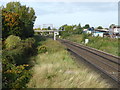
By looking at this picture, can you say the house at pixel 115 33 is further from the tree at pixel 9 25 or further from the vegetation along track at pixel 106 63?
the tree at pixel 9 25

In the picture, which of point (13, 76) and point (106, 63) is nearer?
point (13, 76)

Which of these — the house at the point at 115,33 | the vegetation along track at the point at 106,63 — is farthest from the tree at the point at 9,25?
the house at the point at 115,33

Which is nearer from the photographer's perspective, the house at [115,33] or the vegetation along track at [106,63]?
the vegetation along track at [106,63]

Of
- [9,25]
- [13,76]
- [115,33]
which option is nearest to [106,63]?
[13,76]

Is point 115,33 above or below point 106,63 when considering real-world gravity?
above

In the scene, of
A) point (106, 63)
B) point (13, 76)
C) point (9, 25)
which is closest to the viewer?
point (13, 76)

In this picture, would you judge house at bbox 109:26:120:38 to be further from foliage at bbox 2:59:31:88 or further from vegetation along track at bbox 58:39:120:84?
foliage at bbox 2:59:31:88

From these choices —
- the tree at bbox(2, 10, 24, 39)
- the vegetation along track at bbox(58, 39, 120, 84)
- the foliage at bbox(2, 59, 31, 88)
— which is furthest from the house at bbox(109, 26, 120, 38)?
the foliage at bbox(2, 59, 31, 88)

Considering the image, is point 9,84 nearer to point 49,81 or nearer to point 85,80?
point 49,81

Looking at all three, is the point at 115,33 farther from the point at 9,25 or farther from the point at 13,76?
the point at 13,76

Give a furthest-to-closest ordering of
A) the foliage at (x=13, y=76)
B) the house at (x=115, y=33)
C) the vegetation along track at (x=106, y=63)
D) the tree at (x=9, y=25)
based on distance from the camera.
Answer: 1. the house at (x=115, y=33)
2. the tree at (x=9, y=25)
3. the vegetation along track at (x=106, y=63)
4. the foliage at (x=13, y=76)

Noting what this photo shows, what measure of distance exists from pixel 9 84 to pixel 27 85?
0.73m

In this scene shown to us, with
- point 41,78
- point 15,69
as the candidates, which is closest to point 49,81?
point 41,78

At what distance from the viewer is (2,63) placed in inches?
307
